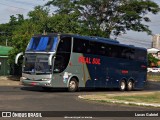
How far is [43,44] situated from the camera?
2675 cm

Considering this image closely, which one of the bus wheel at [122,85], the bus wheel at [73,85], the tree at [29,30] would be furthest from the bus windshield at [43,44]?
the tree at [29,30]

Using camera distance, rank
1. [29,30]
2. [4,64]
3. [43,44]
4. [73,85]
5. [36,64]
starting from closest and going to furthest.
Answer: [36,64], [43,44], [73,85], [29,30], [4,64]

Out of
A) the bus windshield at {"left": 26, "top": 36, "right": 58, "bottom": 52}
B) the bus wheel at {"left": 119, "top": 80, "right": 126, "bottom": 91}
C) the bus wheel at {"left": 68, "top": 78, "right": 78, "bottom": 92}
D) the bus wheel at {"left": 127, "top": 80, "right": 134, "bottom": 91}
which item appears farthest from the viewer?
the bus wheel at {"left": 127, "top": 80, "right": 134, "bottom": 91}

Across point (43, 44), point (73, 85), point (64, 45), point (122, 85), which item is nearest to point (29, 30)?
point (122, 85)

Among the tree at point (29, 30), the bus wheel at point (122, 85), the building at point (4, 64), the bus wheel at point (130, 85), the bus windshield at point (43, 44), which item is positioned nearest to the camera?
the bus windshield at point (43, 44)

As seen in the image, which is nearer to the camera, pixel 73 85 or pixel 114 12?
pixel 73 85

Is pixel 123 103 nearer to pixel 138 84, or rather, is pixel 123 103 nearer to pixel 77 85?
pixel 77 85

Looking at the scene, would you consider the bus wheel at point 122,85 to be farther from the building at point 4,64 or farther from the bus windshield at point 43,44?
the building at point 4,64

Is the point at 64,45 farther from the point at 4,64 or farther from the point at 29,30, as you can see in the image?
the point at 4,64

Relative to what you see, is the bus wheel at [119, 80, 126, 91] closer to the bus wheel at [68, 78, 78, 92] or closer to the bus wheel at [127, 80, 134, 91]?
the bus wheel at [127, 80, 134, 91]

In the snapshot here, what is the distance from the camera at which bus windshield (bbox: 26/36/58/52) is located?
86.0 ft

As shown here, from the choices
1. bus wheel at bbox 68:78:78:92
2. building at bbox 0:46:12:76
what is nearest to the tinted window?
bus wheel at bbox 68:78:78:92

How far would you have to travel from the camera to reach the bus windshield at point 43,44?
26219mm

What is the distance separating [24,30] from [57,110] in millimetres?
24663
